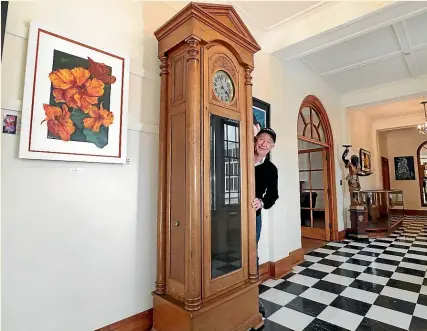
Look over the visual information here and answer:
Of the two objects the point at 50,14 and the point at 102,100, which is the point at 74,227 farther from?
the point at 50,14

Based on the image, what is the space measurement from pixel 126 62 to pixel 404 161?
10.4 m

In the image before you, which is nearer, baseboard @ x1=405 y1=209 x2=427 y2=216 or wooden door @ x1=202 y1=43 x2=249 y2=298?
wooden door @ x1=202 y1=43 x2=249 y2=298

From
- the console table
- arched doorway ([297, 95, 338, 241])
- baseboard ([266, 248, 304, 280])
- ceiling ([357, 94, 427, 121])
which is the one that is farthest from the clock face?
ceiling ([357, 94, 427, 121])

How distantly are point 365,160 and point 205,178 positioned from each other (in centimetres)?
637

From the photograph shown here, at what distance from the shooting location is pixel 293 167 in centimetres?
335

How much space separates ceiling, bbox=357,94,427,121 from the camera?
6.21 meters

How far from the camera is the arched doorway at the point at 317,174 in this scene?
172 inches

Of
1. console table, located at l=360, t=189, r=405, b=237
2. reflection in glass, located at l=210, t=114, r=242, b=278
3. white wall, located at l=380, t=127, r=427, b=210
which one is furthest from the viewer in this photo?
white wall, located at l=380, t=127, r=427, b=210

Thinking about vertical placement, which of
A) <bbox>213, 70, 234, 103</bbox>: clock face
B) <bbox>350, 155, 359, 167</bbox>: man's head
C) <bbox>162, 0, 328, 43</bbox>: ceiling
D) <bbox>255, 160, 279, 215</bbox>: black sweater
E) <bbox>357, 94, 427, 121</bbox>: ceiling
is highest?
<bbox>357, 94, 427, 121</bbox>: ceiling

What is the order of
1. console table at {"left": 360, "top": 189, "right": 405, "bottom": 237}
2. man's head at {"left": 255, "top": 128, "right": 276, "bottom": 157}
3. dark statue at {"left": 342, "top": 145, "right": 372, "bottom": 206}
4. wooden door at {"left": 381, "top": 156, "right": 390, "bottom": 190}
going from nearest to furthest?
man's head at {"left": 255, "top": 128, "right": 276, "bottom": 157}, console table at {"left": 360, "top": 189, "right": 405, "bottom": 237}, dark statue at {"left": 342, "top": 145, "right": 372, "bottom": 206}, wooden door at {"left": 381, "top": 156, "right": 390, "bottom": 190}

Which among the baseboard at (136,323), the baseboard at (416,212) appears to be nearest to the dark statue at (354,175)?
the baseboard at (136,323)

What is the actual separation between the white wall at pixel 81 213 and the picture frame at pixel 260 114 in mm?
1251

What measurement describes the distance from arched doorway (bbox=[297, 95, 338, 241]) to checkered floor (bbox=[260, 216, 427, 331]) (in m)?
0.95

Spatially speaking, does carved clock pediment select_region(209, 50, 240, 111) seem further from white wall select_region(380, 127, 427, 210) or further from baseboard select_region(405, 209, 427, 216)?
baseboard select_region(405, 209, 427, 216)
